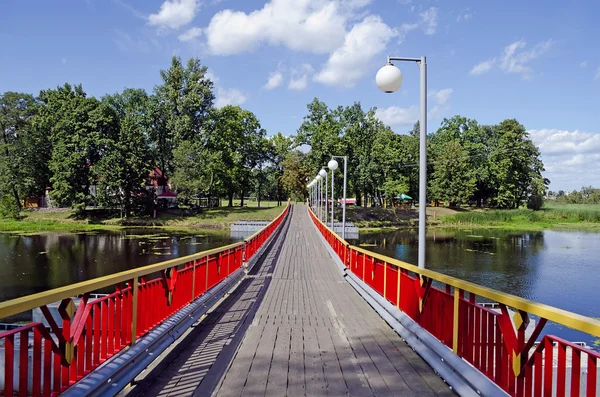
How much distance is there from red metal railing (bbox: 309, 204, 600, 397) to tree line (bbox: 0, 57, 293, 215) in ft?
165

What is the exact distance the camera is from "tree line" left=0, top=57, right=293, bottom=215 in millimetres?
51562

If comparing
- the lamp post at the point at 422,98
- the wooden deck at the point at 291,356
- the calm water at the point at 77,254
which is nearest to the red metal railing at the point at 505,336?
the wooden deck at the point at 291,356

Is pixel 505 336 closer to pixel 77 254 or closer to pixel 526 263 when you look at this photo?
pixel 526 263

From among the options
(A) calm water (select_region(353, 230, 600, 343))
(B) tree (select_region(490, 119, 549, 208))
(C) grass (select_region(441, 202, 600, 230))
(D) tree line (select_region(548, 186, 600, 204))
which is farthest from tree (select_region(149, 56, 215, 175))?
(D) tree line (select_region(548, 186, 600, 204))

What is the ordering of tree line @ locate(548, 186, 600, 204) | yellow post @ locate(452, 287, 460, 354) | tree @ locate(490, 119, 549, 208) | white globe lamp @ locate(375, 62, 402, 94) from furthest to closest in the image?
tree line @ locate(548, 186, 600, 204), tree @ locate(490, 119, 549, 208), white globe lamp @ locate(375, 62, 402, 94), yellow post @ locate(452, 287, 460, 354)

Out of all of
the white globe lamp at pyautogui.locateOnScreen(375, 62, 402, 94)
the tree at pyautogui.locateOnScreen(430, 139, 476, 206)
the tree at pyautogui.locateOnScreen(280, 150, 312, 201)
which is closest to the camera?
the white globe lamp at pyautogui.locateOnScreen(375, 62, 402, 94)

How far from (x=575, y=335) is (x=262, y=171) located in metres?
67.3

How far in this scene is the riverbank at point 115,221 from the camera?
4753 centimetres

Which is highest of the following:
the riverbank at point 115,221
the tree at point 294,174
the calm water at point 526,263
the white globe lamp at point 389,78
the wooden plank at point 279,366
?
the tree at point 294,174

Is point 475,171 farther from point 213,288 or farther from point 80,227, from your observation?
point 213,288

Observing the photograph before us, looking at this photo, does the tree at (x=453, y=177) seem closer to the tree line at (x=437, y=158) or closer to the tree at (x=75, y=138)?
the tree line at (x=437, y=158)

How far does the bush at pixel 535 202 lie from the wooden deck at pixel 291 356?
256 ft

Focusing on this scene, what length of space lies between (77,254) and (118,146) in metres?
24.4

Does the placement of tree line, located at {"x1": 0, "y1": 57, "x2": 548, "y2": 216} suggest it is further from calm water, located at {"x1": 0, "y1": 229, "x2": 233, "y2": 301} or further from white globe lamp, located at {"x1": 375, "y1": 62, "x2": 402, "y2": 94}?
white globe lamp, located at {"x1": 375, "y1": 62, "x2": 402, "y2": 94}
